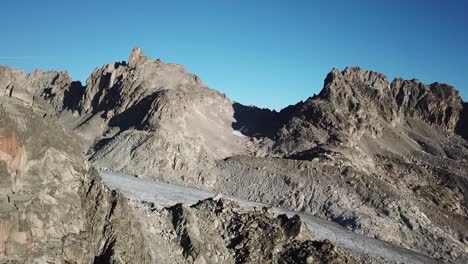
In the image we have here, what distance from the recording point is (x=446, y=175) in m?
82.2

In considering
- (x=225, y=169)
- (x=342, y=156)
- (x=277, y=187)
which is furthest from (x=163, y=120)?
(x=342, y=156)

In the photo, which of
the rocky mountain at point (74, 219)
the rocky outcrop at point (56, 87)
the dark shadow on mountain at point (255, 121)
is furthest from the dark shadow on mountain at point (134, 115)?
the rocky mountain at point (74, 219)

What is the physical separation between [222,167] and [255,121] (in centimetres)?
3374

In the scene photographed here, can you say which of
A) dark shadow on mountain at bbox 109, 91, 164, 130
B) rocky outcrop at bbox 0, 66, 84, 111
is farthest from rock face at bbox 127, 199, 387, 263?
dark shadow on mountain at bbox 109, 91, 164, 130

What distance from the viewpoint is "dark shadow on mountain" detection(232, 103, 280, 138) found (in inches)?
3728

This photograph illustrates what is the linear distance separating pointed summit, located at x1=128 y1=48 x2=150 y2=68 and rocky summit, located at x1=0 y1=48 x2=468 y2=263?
0.31m

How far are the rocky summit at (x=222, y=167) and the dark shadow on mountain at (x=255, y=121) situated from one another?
1.54 ft

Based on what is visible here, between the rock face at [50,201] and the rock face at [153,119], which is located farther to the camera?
the rock face at [153,119]

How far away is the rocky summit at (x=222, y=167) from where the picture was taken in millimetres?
16572

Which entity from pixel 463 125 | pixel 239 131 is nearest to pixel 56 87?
pixel 239 131

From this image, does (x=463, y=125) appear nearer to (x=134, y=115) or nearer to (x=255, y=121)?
(x=255, y=121)

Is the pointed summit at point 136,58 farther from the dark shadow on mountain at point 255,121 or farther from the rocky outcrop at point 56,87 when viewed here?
the dark shadow on mountain at point 255,121

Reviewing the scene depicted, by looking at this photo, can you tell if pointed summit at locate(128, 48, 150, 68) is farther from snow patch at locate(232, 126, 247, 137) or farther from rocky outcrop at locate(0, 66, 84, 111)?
snow patch at locate(232, 126, 247, 137)

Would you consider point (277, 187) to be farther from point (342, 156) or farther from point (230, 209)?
point (230, 209)
